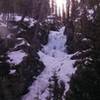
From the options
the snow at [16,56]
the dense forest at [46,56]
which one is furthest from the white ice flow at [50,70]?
the snow at [16,56]

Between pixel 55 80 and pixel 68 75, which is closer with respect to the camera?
pixel 55 80

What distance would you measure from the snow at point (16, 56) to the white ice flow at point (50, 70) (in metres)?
2.53

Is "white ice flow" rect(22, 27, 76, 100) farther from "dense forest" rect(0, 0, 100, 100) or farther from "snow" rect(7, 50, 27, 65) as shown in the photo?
"snow" rect(7, 50, 27, 65)

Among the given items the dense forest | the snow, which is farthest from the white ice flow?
the snow

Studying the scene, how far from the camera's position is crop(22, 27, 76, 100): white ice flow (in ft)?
83.6

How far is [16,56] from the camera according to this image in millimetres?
28781

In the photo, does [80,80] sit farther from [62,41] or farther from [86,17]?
[62,41]

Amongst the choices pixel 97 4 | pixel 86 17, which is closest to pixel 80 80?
pixel 86 17

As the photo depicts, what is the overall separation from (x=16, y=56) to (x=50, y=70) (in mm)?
3991

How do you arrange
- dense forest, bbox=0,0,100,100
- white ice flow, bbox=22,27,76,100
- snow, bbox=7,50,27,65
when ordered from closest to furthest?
1. dense forest, bbox=0,0,100,100
2. white ice flow, bbox=22,27,76,100
3. snow, bbox=7,50,27,65

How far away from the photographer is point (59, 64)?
3147cm

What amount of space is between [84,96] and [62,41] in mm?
23213

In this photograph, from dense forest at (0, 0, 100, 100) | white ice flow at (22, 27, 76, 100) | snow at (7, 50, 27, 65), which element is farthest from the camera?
snow at (7, 50, 27, 65)

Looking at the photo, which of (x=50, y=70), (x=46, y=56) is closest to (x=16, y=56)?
(x=50, y=70)
